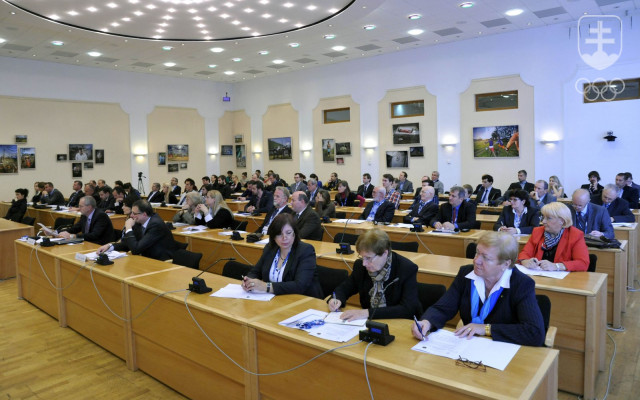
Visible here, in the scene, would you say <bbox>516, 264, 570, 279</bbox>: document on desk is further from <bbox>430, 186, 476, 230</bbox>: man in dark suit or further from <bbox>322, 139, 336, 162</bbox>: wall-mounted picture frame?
<bbox>322, 139, 336, 162</bbox>: wall-mounted picture frame

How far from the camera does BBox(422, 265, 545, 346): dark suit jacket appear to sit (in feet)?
7.88

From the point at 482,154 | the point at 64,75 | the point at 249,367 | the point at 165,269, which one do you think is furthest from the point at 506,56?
the point at 64,75

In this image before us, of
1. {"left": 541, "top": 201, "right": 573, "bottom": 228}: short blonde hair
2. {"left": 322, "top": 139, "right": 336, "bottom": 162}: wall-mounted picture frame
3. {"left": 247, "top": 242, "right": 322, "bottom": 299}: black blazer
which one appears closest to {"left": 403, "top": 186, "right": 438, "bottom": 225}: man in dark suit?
{"left": 541, "top": 201, "right": 573, "bottom": 228}: short blonde hair

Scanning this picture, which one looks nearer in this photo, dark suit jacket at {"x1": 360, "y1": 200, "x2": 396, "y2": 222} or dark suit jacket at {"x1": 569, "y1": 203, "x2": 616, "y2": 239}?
dark suit jacket at {"x1": 569, "y1": 203, "x2": 616, "y2": 239}

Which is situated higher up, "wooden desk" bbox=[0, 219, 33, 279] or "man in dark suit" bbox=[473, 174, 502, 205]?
"man in dark suit" bbox=[473, 174, 502, 205]

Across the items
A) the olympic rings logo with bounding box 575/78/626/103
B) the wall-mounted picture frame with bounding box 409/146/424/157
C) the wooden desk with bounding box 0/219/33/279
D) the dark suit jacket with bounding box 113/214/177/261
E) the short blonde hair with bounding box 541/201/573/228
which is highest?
the olympic rings logo with bounding box 575/78/626/103

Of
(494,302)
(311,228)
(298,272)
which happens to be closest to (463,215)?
(311,228)

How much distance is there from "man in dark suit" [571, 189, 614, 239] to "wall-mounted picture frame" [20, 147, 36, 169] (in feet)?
48.3

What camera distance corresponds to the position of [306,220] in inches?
243

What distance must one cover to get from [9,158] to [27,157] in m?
0.47

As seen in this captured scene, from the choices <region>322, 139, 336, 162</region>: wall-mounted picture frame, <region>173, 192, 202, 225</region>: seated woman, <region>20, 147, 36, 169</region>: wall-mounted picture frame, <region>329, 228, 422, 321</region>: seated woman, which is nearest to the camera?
<region>329, 228, 422, 321</region>: seated woman

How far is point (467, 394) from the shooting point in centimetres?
191

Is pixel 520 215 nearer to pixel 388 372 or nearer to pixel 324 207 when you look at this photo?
pixel 324 207

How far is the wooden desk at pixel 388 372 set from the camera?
197 centimetres
